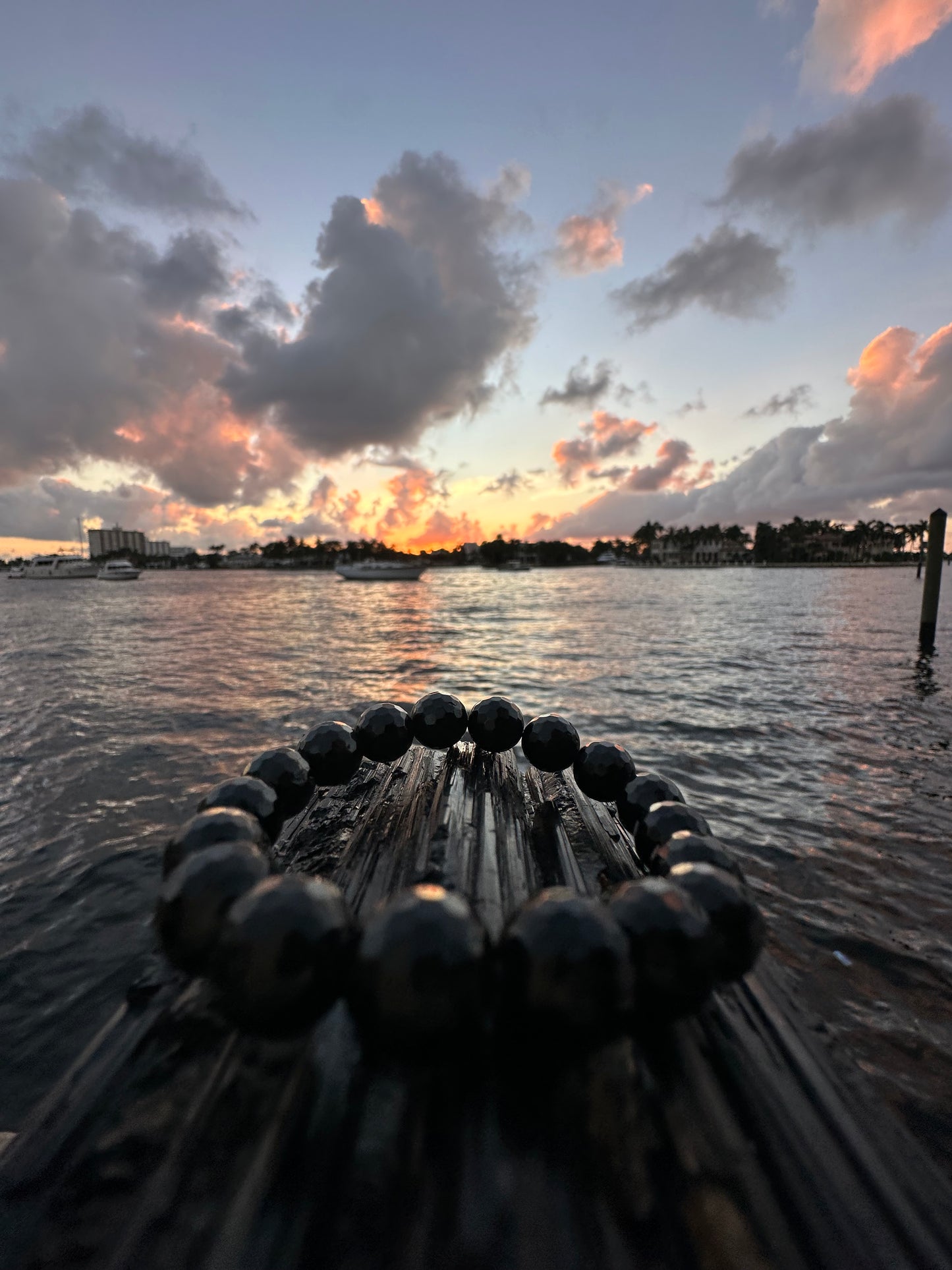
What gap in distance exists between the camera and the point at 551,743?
647 cm

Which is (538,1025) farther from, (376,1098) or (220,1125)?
(220,1125)

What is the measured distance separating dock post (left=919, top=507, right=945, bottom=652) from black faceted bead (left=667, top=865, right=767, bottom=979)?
25.9 meters

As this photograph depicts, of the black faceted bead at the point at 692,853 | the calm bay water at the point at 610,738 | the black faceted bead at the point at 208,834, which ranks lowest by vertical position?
the calm bay water at the point at 610,738

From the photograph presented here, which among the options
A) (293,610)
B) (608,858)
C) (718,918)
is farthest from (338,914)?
(293,610)

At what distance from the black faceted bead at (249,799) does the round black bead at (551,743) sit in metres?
3.03

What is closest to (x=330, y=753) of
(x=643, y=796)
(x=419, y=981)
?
(x=643, y=796)

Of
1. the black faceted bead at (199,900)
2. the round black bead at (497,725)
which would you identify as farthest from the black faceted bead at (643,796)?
the black faceted bead at (199,900)

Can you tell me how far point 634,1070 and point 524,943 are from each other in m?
0.92

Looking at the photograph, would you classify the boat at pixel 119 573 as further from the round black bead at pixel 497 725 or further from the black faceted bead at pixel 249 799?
the black faceted bead at pixel 249 799

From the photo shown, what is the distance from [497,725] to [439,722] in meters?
0.76

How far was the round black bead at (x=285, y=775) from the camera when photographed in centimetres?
511

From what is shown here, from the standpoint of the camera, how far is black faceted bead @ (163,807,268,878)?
3.50m

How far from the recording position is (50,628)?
3428cm

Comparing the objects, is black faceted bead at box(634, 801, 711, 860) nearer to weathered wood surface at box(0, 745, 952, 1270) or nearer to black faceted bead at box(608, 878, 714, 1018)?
weathered wood surface at box(0, 745, 952, 1270)
